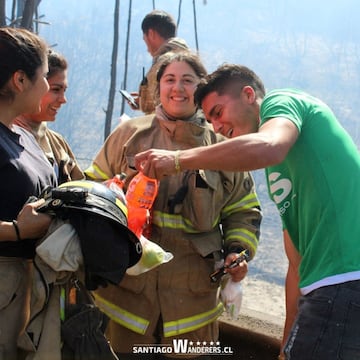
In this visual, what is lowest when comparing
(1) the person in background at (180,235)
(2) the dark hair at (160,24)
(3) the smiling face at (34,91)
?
(1) the person in background at (180,235)

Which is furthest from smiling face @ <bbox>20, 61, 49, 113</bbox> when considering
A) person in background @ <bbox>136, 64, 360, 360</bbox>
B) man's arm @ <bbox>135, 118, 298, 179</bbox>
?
man's arm @ <bbox>135, 118, 298, 179</bbox>

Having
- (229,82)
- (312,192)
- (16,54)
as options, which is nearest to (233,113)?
(229,82)

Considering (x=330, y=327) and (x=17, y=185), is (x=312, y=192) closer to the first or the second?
(x=330, y=327)

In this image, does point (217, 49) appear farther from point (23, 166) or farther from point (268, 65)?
point (23, 166)

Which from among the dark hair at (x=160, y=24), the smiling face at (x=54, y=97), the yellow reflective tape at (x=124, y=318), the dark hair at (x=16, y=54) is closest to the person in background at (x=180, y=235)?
the yellow reflective tape at (x=124, y=318)

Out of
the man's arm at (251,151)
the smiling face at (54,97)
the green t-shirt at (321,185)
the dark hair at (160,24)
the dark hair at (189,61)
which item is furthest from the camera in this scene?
the dark hair at (160,24)

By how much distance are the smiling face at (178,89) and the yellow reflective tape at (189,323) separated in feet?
3.73

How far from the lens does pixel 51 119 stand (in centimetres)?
315

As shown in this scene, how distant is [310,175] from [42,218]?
3.44ft

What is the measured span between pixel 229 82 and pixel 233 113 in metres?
0.21

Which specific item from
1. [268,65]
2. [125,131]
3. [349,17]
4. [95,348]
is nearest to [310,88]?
[268,65]

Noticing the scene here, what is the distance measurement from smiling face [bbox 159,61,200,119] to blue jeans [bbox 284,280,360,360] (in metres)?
1.48

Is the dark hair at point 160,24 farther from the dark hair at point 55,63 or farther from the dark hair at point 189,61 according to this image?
the dark hair at point 55,63

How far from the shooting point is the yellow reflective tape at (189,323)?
2.93 meters
